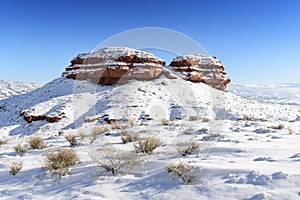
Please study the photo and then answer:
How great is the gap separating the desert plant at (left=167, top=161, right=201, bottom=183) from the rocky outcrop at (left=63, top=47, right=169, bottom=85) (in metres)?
29.7

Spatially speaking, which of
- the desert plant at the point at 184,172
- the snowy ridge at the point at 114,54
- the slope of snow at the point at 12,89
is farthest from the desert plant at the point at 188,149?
the slope of snow at the point at 12,89

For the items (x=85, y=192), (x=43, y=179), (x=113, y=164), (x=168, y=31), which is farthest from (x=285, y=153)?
(x=168, y=31)

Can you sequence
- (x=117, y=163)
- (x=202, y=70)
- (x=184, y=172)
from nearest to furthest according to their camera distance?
(x=184, y=172)
(x=117, y=163)
(x=202, y=70)

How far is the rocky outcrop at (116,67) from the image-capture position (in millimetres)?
33375

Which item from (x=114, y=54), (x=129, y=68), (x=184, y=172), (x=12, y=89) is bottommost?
(x=184, y=172)

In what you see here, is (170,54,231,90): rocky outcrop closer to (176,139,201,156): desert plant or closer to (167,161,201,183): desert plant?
(176,139,201,156): desert plant

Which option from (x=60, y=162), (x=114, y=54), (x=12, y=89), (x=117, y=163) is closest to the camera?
(x=117, y=163)

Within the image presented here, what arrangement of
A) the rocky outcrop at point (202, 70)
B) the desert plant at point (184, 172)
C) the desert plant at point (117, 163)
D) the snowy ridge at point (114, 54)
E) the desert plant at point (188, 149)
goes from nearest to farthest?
1. the desert plant at point (184, 172)
2. the desert plant at point (117, 163)
3. the desert plant at point (188, 149)
4. the snowy ridge at point (114, 54)
5. the rocky outcrop at point (202, 70)

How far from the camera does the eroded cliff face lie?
110 ft

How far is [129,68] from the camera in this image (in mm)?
34125

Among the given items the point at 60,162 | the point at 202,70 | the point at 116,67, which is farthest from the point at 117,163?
the point at 202,70

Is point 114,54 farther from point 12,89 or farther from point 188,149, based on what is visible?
point 12,89

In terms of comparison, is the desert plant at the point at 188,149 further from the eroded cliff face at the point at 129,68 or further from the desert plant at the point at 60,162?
the eroded cliff face at the point at 129,68

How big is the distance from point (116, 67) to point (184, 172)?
30.0 metres
